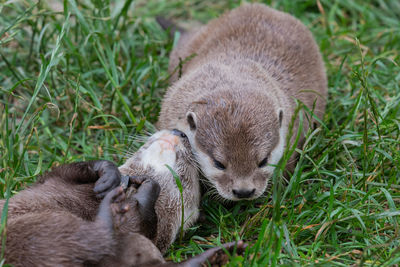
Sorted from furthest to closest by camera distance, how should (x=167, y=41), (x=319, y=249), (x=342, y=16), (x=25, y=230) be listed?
(x=342, y=16), (x=167, y=41), (x=319, y=249), (x=25, y=230)

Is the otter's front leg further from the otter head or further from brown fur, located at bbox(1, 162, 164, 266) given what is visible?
the otter head

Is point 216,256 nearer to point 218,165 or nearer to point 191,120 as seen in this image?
point 218,165

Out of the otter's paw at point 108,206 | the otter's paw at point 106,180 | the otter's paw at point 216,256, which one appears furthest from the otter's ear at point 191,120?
the otter's paw at point 216,256

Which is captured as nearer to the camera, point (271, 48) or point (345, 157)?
point (345, 157)

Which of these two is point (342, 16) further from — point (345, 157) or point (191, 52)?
point (345, 157)

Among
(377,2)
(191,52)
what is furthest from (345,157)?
(377,2)

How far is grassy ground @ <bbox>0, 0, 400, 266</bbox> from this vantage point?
2934mm

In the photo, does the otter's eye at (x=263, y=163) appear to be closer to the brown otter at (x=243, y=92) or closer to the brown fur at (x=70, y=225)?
the brown otter at (x=243, y=92)

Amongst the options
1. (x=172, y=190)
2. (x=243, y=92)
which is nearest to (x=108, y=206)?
(x=172, y=190)

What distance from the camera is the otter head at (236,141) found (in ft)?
10.3

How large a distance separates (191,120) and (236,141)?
381 mm

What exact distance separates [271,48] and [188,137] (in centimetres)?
114

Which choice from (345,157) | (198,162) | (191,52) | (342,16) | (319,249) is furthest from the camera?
(342,16)

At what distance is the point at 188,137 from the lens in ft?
11.2
